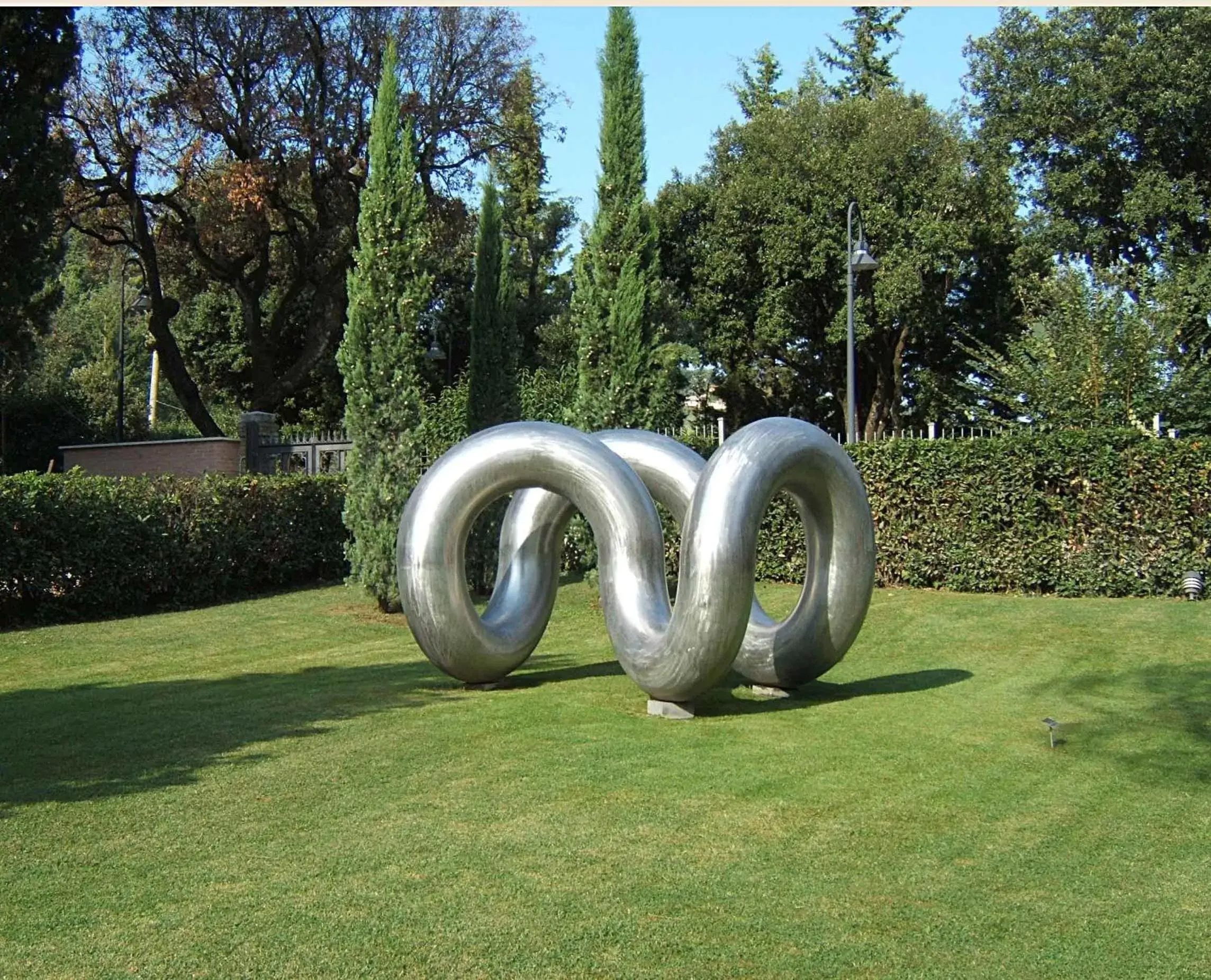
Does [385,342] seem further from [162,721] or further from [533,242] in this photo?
[533,242]

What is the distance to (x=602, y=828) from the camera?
667 centimetres

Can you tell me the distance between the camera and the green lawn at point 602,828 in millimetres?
5016

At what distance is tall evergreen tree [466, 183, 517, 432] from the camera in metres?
21.4

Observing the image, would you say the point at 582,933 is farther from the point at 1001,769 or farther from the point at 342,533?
the point at 342,533

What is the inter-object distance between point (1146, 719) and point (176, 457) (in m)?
21.1

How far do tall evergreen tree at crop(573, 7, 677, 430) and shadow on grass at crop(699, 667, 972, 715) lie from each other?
8291 millimetres

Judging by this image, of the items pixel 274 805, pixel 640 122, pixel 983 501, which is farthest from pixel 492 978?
pixel 640 122

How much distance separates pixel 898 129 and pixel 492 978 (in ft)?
118

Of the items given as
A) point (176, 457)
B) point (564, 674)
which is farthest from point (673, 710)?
point (176, 457)

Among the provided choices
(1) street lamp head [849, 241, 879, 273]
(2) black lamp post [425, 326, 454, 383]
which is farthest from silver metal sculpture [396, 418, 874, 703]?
A: (2) black lamp post [425, 326, 454, 383]

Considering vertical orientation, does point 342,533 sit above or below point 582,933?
above

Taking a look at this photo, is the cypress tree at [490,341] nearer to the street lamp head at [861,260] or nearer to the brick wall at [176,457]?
the street lamp head at [861,260]

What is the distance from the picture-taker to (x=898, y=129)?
3700 cm

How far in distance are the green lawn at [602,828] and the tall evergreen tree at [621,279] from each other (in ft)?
26.1
